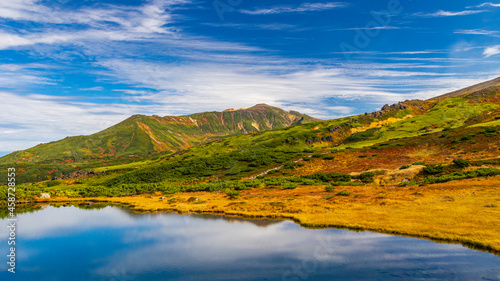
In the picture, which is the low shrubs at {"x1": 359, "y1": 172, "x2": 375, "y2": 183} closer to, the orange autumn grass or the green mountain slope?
the orange autumn grass

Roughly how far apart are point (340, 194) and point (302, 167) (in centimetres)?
3422

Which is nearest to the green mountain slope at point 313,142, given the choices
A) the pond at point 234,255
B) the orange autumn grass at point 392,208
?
the orange autumn grass at point 392,208

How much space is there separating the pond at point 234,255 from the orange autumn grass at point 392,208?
2.08 meters

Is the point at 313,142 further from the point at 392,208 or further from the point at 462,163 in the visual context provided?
the point at 392,208

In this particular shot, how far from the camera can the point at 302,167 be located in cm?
8381

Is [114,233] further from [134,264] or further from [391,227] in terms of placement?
[391,227]

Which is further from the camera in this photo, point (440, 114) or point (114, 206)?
point (440, 114)

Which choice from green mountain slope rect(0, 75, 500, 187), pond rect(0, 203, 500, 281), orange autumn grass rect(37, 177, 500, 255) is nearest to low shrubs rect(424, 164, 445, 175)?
orange autumn grass rect(37, 177, 500, 255)

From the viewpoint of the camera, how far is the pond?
21.9 m

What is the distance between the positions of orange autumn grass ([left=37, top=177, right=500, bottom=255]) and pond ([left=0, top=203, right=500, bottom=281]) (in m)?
2.08

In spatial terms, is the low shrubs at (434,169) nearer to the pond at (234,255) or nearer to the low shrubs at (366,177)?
the low shrubs at (366,177)

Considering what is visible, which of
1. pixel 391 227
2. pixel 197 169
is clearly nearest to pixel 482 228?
pixel 391 227

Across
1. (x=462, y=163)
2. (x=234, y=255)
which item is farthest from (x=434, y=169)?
(x=234, y=255)

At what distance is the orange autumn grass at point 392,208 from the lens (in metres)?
27.8
